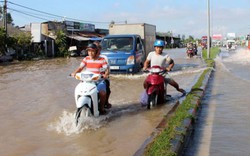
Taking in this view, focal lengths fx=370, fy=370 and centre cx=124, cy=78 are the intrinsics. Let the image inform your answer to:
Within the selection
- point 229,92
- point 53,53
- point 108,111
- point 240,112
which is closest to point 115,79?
point 229,92

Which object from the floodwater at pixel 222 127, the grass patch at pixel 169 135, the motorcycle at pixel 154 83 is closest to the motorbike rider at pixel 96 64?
the motorcycle at pixel 154 83

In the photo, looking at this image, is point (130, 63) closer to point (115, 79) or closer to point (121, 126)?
point (115, 79)

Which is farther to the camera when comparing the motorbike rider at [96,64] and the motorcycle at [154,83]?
the motorcycle at [154,83]

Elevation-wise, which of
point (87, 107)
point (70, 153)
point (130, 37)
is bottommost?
point (70, 153)

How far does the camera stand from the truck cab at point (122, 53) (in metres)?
16.0

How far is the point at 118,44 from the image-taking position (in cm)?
1655

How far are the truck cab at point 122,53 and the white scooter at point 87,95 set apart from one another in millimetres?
8967

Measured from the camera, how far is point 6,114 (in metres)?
8.66

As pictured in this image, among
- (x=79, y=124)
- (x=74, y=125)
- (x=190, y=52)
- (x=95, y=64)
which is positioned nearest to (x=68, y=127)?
(x=74, y=125)

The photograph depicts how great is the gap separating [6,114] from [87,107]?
2.82 metres

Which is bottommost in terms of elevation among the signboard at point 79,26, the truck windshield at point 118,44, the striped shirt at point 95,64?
the striped shirt at point 95,64

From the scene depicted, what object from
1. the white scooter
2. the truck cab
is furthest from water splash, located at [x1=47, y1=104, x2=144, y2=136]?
the truck cab

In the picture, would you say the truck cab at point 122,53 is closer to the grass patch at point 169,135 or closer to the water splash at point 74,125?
the grass patch at point 169,135

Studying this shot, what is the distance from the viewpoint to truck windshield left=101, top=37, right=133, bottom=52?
16.3 meters
